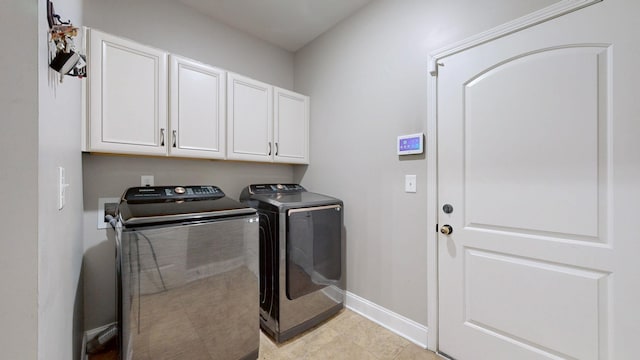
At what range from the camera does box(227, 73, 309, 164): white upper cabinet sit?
2.18 meters

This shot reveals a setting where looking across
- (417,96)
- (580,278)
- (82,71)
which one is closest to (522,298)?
(580,278)

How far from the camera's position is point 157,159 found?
2053 mm

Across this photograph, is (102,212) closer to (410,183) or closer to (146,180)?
(146,180)

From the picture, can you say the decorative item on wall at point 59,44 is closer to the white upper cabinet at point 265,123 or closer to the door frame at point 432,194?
the white upper cabinet at point 265,123

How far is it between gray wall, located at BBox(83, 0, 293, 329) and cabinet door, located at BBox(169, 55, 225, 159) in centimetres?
32

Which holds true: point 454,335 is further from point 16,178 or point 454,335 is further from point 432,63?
point 16,178

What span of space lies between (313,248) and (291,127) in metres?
1.29

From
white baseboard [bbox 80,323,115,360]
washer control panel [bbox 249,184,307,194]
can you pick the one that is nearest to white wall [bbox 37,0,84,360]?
white baseboard [bbox 80,323,115,360]

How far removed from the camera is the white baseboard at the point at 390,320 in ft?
5.95

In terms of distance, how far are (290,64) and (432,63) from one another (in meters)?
1.78

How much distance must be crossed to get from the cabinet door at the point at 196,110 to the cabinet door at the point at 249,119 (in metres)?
0.08

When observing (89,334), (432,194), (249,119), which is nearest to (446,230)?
(432,194)

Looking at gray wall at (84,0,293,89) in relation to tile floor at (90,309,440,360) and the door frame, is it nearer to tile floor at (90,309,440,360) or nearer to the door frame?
the door frame

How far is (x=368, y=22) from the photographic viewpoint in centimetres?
218
